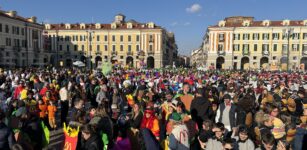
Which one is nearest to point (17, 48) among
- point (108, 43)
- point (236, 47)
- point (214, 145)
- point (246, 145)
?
point (108, 43)

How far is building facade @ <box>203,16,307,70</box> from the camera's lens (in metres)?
63.0

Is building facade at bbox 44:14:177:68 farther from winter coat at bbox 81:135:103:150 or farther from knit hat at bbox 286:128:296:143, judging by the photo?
winter coat at bbox 81:135:103:150

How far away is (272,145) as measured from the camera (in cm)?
423

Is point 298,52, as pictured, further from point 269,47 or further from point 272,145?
point 272,145

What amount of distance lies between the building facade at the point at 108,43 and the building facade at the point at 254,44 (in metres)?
14.1

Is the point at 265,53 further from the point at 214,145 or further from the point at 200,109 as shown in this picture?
the point at 214,145

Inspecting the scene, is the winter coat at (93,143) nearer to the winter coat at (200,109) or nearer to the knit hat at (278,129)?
the winter coat at (200,109)

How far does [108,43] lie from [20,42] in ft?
68.5

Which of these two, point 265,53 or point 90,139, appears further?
point 265,53

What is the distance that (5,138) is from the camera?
4305 millimetres

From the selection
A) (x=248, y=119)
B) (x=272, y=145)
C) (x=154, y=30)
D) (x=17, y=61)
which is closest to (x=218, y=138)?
(x=272, y=145)

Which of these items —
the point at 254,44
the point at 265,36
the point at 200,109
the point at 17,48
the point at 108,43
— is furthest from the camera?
the point at 108,43

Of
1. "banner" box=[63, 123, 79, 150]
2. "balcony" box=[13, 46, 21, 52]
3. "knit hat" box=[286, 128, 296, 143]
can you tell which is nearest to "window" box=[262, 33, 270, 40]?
"balcony" box=[13, 46, 21, 52]

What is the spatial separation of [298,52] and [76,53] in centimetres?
5385
